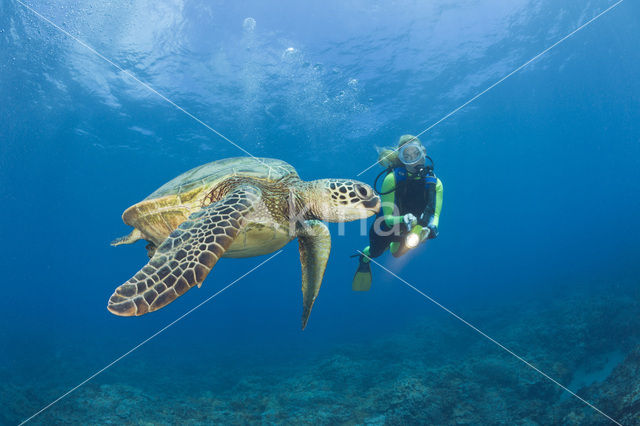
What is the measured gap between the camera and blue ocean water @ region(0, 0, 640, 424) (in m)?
6.26

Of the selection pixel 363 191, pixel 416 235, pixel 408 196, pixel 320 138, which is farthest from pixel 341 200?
pixel 320 138

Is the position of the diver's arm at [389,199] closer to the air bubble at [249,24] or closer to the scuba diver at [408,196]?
the scuba diver at [408,196]

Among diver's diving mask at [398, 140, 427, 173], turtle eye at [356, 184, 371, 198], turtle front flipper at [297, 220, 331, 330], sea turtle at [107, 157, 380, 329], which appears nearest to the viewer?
sea turtle at [107, 157, 380, 329]

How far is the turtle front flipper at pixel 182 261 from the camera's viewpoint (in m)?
2.05

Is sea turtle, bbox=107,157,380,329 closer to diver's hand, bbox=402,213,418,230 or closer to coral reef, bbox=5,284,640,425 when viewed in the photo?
diver's hand, bbox=402,213,418,230

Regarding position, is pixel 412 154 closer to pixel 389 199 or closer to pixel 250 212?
pixel 389 199

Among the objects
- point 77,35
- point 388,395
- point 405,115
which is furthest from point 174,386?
point 405,115

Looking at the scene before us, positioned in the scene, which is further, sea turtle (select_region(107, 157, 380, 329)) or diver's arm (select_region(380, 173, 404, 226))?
diver's arm (select_region(380, 173, 404, 226))

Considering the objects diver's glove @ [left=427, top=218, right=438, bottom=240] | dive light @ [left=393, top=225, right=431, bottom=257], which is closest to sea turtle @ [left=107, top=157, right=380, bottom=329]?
dive light @ [left=393, top=225, right=431, bottom=257]

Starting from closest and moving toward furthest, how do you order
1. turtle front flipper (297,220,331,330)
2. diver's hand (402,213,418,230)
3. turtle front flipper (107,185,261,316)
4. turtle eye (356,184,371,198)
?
turtle front flipper (107,185,261,316) < turtle eye (356,184,371,198) < turtle front flipper (297,220,331,330) < diver's hand (402,213,418,230)

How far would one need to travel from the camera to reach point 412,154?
4996 mm

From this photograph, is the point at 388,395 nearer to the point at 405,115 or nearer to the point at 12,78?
the point at 405,115

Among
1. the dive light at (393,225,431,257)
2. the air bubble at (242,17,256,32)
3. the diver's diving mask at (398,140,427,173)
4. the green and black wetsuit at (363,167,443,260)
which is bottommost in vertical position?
the dive light at (393,225,431,257)

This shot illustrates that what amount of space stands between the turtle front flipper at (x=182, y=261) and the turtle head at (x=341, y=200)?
1.02 meters
